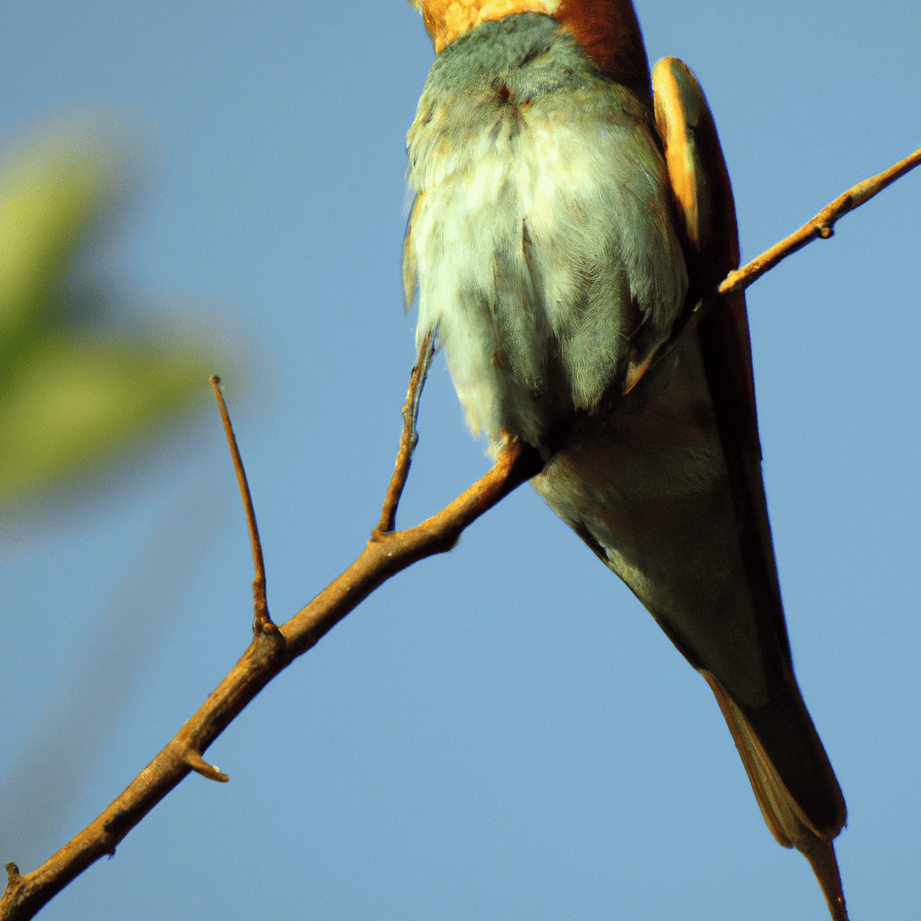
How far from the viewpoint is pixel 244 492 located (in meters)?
1.36

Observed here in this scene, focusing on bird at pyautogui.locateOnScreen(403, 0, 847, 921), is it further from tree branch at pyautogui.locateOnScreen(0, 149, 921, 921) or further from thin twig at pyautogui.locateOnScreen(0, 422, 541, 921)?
thin twig at pyautogui.locateOnScreen(0, 422, 541, 921)

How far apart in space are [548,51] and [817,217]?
1.12 m

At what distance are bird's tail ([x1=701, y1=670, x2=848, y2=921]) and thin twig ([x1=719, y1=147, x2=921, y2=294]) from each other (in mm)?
1446

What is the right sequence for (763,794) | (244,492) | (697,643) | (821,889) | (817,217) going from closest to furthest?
(244,492), (817,217), (821,889), (763,794), (697,643)

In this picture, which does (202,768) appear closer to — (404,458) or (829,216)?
(404,458)

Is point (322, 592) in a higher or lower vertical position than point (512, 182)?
lower

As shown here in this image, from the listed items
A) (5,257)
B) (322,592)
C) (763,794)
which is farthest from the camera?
(763,794)

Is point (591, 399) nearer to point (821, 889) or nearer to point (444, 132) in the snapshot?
point (444, 132)

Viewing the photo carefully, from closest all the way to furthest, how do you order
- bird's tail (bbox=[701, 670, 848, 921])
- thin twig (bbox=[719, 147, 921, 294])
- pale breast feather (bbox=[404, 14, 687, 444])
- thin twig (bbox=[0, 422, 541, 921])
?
thin twig (bbox=[0, 422, 541, 921]) → thin twig (bbox=[719, 147, 921, 294]) → pale breast feather (bbox=[404, 14, 687, 444]) → bird's tail (bbox=[701, 670, 848, 921])

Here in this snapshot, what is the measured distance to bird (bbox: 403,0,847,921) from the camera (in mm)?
2271

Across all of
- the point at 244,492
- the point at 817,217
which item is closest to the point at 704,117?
the point at 817,217

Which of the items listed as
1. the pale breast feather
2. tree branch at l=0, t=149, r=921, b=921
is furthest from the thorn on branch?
the pale breast feather

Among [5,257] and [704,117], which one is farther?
[704,117]

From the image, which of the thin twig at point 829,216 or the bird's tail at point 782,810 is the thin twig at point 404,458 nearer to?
the thin twig at point 829,216
